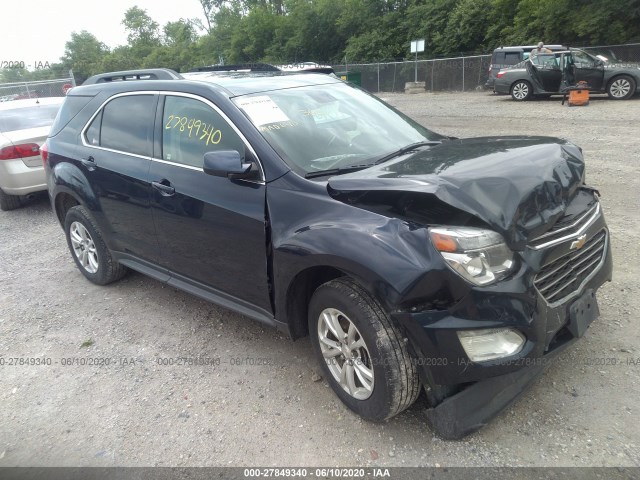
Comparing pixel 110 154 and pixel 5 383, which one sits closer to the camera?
pixel 5 383

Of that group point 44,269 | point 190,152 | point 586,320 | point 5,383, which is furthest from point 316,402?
point 44,269

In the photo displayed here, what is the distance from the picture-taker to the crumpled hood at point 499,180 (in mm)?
2383

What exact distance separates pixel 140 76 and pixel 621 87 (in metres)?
16.1

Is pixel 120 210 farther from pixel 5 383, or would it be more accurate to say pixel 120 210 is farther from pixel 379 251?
pixel 379 251

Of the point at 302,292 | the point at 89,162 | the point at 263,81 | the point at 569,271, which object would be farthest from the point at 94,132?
the point at 569,271

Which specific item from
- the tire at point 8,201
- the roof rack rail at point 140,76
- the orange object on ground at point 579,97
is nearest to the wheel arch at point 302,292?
the roof rack rail at point 140,76

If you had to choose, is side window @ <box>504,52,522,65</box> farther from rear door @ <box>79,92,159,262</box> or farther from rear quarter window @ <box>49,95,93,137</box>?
rear door @ <box>79,92,159,262</box>

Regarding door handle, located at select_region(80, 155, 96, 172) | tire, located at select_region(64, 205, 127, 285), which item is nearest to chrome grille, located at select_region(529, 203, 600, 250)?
door handle, located at select_region(80, 155, 96, 172)

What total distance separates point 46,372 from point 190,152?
1.94 metres

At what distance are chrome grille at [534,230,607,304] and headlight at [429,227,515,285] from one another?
22 centimetres

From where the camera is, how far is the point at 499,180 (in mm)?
2504

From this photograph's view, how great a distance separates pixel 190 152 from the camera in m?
3.52

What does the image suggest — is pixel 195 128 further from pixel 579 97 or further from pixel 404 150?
pixel 579 97

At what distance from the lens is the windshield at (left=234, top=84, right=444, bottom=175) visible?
10.4 feet
